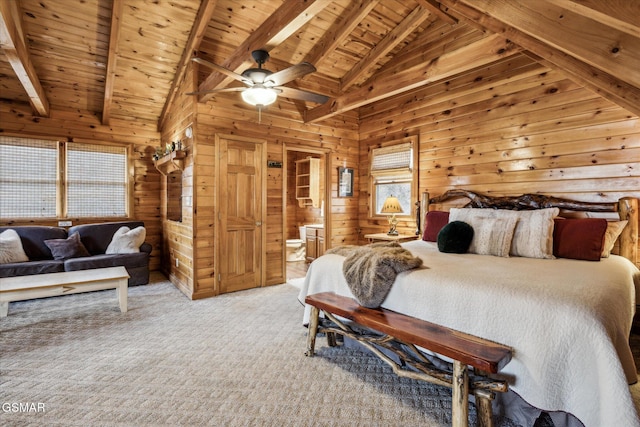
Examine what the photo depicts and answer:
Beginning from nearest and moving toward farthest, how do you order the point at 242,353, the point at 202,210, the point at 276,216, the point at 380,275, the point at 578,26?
the point at 578,26
the point at 380,275
the point at 242,353
the point at 202,210
the point at 276,216

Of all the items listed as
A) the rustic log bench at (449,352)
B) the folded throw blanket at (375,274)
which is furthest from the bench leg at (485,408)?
the folded throw blanket at (375,274)

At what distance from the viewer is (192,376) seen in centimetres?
229

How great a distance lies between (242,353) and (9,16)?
12.0 ft

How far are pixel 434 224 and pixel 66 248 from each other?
5004 mm

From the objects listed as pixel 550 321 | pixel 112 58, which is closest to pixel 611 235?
pixel 550 321

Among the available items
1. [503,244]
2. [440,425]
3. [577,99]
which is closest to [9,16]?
[440,425]

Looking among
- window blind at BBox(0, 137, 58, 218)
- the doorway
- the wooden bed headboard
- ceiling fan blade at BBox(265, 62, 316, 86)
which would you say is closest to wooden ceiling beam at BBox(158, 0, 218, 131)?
ceiling fan blade at BBox(265, 62, 316, 86)

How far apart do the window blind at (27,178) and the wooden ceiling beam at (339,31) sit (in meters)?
4.28

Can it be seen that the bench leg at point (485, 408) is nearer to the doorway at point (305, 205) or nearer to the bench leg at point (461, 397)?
the bench leg at point (461, 397)

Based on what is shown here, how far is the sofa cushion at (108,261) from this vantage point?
4.36 meters

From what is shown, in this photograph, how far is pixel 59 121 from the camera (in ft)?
16.3

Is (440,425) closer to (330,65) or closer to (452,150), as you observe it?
(452,150)

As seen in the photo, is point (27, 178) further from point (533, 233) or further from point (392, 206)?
point (533, 233)

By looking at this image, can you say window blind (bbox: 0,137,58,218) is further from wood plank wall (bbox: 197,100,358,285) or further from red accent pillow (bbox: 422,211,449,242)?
red accent pillow (bbox: 422,211,449,242)
